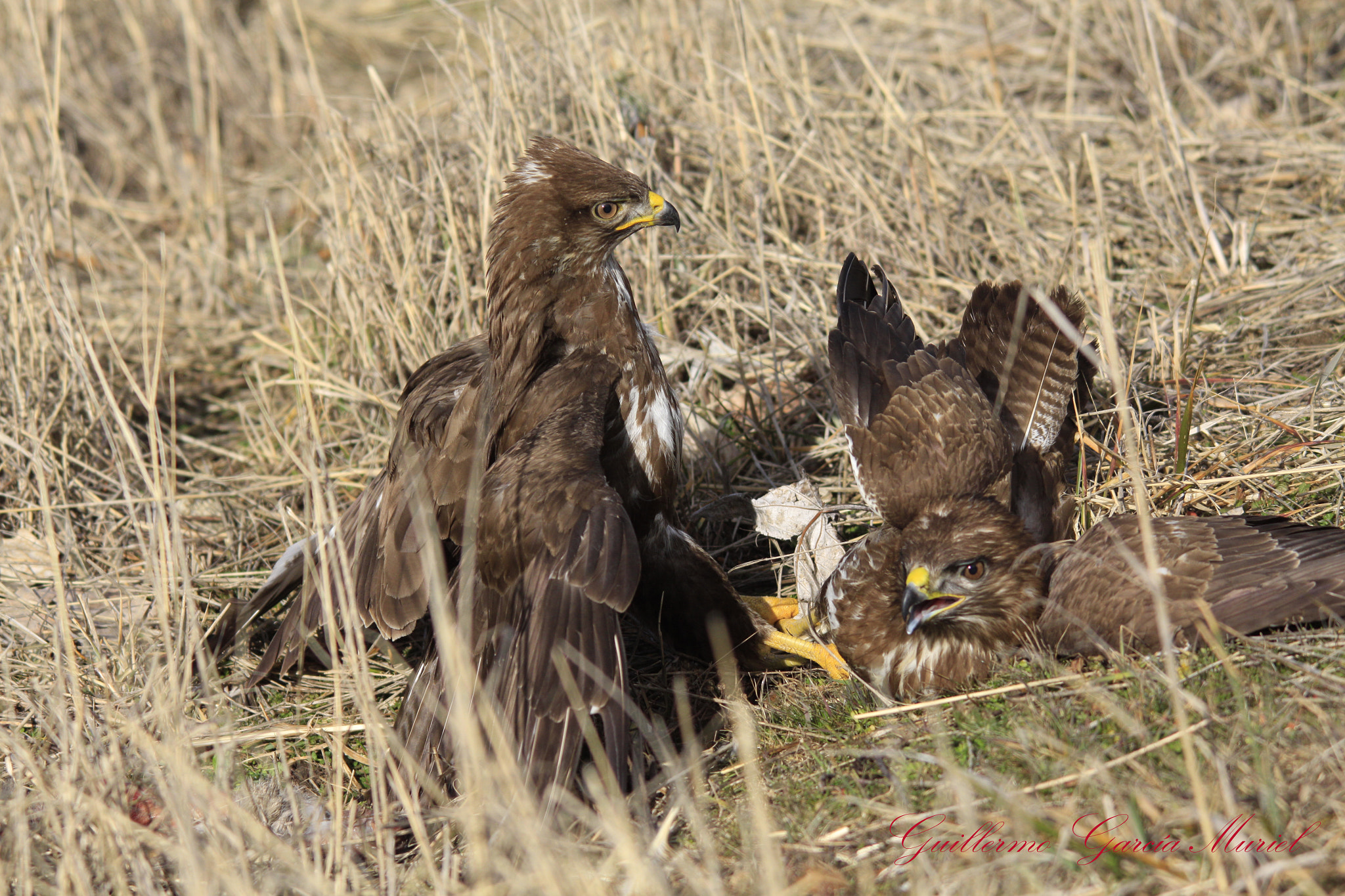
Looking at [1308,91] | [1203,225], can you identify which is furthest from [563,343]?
[1308,91]

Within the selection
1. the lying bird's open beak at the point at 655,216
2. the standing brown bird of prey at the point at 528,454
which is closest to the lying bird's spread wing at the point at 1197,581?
the standing brown bird of prey at the point at 528,454

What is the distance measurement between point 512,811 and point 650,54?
474 centimetres

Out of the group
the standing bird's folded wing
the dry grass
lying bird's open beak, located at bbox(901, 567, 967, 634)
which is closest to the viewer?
the dry grass

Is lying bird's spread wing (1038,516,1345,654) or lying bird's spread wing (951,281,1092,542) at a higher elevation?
lying bird's spread wing (951,281,1092,542)

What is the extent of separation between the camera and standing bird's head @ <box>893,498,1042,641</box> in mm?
3391

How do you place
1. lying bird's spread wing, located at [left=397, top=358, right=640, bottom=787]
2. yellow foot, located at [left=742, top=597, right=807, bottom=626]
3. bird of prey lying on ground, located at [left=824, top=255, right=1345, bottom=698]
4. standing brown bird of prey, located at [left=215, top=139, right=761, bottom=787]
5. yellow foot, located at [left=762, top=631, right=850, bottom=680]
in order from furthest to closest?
1. yellow foot, located at [left=742, top=597, right=807, bottom=626]
2. yellow foot, located at [left=762, top=631, right=850, bottom=680]
3. standing brown bird of prey, located at [left=215, top=139, right=761, bottom=787]
4. bird of prey lying on ground, located at [left=824, top=255, right=1345, bottom=698]
5. lying bird's spread wing, located at [left=397, top=358, right=640, bottom=787]

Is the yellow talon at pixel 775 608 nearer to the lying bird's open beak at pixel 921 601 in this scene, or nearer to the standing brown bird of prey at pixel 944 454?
the standing brown bird of prey at pixel 944 454

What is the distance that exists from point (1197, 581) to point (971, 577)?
640 millimetres

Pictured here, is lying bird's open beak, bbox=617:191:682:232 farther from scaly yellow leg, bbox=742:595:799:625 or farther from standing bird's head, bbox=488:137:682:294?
scaly yellow leg, bbox=742:595:799:625

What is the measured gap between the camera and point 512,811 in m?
2.63

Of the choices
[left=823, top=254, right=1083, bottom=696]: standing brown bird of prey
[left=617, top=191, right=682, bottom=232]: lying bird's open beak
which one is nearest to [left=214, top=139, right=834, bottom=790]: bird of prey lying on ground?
[left=617, top=191, right=682, bottom=232]: lying bird's open beak

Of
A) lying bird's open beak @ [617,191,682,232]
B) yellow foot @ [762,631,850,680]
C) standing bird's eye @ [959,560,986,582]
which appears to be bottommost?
yellow foot @ [762,631,850,680]

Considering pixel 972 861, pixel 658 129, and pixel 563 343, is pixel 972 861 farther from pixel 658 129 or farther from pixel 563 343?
pixel 658 129

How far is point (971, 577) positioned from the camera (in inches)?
135
